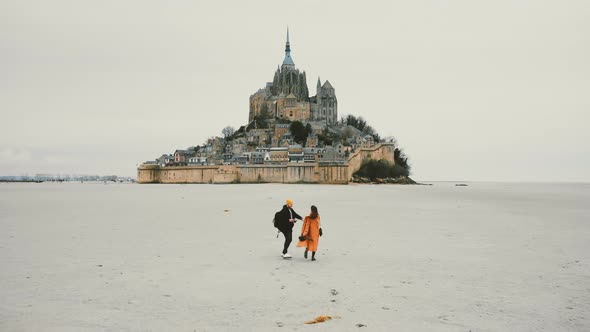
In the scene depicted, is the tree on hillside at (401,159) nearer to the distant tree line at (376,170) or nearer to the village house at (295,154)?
the distant tree line at (376,170)

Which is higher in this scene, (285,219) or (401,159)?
(401,159)

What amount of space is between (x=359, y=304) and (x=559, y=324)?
295cm

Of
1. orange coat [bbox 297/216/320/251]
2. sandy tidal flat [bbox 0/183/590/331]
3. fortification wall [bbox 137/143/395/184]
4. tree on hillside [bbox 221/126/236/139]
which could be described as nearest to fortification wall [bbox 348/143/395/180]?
fortification wall [bbox 137/143/395/184]

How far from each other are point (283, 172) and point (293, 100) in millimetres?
37493

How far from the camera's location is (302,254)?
12.9 meters

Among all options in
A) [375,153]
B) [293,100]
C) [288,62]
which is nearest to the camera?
[375,153]

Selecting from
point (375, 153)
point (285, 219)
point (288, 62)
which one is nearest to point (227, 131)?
point (288, 62)

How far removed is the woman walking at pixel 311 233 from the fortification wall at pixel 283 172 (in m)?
85.8

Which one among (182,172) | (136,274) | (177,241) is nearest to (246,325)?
(136,274)

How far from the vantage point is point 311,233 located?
12.0m

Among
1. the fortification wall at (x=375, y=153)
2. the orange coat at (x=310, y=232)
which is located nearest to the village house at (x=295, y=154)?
the fortification wall at (x=375, y=153)

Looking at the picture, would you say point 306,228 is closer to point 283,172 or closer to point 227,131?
point 283,172

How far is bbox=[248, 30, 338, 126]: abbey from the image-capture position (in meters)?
135

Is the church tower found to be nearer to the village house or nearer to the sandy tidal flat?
the village house
